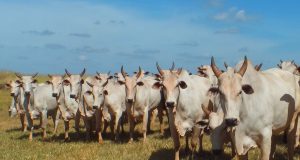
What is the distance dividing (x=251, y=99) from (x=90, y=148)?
277 inches

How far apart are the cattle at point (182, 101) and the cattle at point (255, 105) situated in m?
2.27

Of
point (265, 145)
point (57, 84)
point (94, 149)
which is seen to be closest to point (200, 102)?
point (265, 145)

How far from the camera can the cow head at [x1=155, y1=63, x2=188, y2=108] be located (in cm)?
1061

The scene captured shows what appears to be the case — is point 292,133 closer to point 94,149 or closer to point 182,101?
point 182,101

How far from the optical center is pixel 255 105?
27.6 ft

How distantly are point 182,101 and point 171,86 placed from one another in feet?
3.07

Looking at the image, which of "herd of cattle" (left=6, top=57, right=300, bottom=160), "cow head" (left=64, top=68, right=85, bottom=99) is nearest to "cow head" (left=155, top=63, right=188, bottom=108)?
"herd of cattle" (left=6, top=57, right=300, bottom=160)

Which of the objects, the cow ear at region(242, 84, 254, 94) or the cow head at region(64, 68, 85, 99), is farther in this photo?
the cow head at region(64, 68, 85, 99)

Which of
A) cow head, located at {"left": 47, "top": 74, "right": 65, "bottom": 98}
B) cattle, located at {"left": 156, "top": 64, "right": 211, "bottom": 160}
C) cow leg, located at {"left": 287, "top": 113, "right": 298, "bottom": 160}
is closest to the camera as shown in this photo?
cow leg, located at {"left": 287, "top": 113, "right": 298, "bottom": 160}

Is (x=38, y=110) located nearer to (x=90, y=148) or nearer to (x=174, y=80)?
(x=90, y=148)

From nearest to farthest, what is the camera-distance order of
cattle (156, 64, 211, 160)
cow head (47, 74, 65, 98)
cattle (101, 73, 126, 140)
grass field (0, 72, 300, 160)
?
cattle (156, 64, 211, 160), grass field (0, 72, 300, 160), cattle (101, 73, 126, 140), cow head (47, 74, 65, 98)

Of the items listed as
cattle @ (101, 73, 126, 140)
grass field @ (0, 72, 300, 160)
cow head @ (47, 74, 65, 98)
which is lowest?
grass field @ (0, 72, 300, 160)

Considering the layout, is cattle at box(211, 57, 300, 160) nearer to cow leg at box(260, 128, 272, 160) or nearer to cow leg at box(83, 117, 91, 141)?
cow leg at box(260, 128, 272, 160)

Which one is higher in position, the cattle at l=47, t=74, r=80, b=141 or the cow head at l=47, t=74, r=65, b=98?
the cow head at l=47, t=74, r=65, b=98
